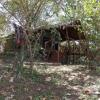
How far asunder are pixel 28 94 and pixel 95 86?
2.36 m

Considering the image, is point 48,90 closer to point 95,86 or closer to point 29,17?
point 95,86

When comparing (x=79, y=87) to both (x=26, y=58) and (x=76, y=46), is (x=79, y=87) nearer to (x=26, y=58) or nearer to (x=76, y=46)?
(x=26, y=58)

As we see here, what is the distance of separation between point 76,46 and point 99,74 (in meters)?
4.72

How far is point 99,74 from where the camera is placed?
11.1m

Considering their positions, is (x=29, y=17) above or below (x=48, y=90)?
above

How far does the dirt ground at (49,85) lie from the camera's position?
25.1 ft

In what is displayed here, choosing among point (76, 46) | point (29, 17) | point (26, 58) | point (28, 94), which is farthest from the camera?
point (76, 46)

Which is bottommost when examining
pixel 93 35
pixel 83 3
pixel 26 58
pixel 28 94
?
pixel 28 94

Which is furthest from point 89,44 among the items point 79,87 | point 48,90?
point 48,90

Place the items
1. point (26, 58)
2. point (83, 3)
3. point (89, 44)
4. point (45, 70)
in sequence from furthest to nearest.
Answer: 1. point (26, 58)
2. point (89, 44)
3. point (45, 70)
4. point (83, 3)

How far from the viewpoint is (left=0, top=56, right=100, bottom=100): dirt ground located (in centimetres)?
766

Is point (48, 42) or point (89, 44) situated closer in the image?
point (89, 44)

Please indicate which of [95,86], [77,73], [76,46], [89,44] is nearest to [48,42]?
[76,46]

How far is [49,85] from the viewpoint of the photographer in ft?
29.2
